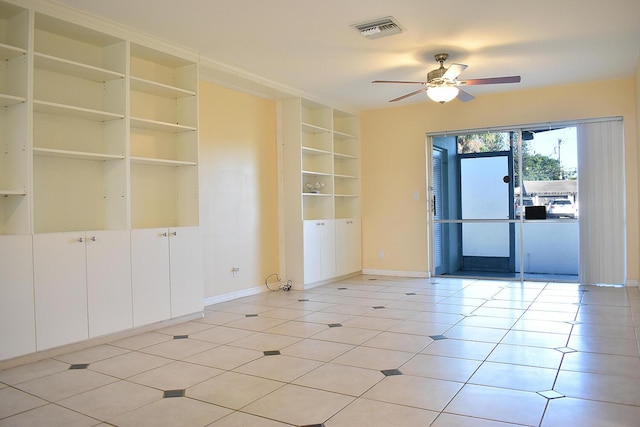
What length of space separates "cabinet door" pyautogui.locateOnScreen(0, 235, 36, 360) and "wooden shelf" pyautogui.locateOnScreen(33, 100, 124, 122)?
967 millimetres

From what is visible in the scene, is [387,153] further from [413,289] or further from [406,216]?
[413,289]

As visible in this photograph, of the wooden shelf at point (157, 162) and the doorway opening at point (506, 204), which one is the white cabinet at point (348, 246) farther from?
the wooden shelf at point (157, 162)

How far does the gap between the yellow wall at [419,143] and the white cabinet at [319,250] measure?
3.38 feet

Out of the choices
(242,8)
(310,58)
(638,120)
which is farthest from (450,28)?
(638,120)

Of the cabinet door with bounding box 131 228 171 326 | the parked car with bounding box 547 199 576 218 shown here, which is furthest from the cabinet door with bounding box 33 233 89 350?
the parked car with bounding box 547 199 576 218

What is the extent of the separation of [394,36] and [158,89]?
2204 mm

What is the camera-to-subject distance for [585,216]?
20.4 ft

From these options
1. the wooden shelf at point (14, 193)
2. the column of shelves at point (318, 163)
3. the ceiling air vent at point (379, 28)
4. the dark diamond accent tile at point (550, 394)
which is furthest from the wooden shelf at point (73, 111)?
the dark diamond accent tile at point (550, 394)

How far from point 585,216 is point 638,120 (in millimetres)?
1279

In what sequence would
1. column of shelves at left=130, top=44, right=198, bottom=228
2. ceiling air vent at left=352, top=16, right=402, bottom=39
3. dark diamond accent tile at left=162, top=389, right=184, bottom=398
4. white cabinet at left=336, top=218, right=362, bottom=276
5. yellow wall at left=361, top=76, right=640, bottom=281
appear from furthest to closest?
white cabinet at left=336, top=218, right=362, bottom=276 < yellow wall at left=361, top=76, right=640, bottom=281 < column of shelves at left=130, top=44, right=198, bottom=228 < ceiling air vent at left=352, top=16, right=402, bottom=39 < dark diamond accent tile at left=162, top=389, right=184, bottom=398

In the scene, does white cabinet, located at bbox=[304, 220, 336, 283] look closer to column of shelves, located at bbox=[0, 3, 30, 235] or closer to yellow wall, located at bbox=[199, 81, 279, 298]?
yellow wall, located at bbox=[199, 81, 279, 298]

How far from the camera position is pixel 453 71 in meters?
4.50

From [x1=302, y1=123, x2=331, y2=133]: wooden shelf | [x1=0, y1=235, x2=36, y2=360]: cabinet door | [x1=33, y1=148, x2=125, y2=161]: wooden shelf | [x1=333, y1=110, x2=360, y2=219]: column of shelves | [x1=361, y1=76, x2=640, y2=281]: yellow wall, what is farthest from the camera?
[x1=333, y1=110, x2=360, y2=219]: column of shelves

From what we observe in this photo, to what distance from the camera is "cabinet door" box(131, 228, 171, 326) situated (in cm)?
408
